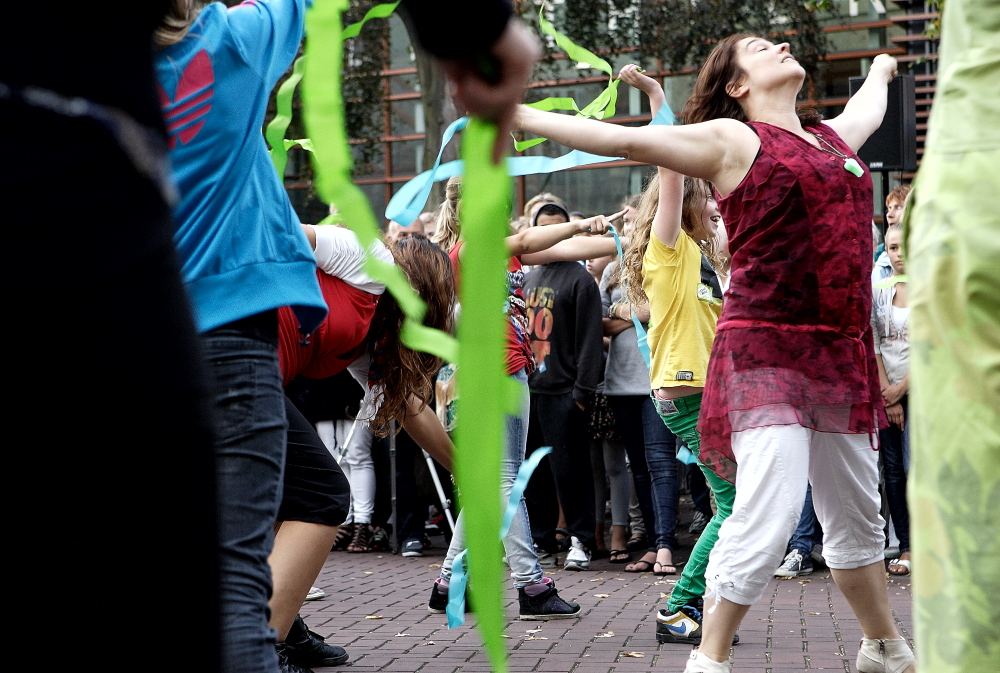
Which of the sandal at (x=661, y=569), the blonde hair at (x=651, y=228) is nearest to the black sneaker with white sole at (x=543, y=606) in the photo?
the blonde hair at (x=651, y=228)

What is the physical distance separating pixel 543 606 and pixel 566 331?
2.62 m

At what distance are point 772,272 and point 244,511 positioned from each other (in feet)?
6.96

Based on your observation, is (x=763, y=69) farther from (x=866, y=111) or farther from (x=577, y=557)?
(x=577, y=557)

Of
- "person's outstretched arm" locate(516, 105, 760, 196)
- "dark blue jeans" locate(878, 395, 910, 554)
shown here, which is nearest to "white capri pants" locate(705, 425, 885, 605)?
"person's outstretched arm" locate(516, 105, 760, 196)

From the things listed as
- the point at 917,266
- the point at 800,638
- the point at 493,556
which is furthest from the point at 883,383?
the point at 493,556

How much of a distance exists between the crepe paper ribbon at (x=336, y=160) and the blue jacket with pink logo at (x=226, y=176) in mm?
384

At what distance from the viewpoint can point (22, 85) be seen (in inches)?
40.0

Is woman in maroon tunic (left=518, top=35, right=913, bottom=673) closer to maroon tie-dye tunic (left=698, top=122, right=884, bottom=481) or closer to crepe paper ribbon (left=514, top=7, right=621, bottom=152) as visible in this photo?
maroon tie-dye tunic (left=698, top=122, right=884, bottom=481)

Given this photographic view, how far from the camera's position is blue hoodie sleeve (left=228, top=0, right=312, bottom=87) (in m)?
2.28

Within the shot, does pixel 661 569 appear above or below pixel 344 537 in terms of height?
above

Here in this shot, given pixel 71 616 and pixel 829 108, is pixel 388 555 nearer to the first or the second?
pixel 71 616

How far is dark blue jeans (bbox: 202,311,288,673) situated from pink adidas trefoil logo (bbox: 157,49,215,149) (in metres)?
0.38

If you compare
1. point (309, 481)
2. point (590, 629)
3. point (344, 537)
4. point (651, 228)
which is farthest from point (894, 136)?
point (309, 481)

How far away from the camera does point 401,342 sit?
4207mm
